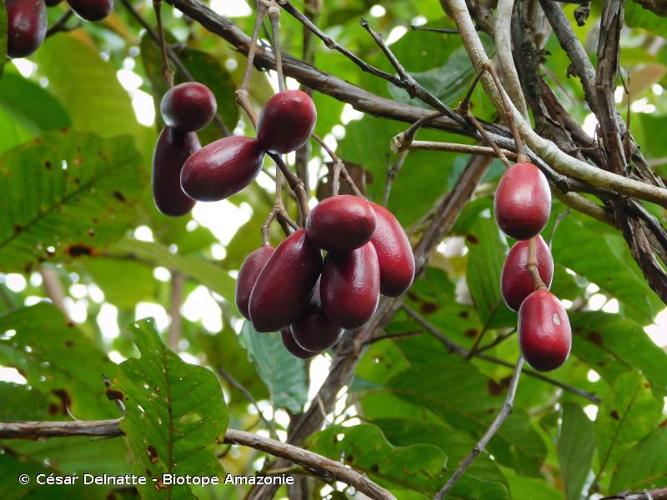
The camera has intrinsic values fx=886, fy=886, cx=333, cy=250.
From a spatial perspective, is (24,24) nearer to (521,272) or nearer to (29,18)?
(29,18)

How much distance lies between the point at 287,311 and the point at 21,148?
0.87 m

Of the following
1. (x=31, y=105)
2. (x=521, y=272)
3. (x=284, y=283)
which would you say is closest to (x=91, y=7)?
(x=284, y=283)

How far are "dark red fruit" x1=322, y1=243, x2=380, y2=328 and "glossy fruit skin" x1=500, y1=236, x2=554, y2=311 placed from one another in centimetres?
15

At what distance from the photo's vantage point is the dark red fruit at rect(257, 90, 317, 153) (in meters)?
0.84

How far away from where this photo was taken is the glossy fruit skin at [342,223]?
77 cm

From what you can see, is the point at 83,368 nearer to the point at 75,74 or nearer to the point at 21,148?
the point at 21,148

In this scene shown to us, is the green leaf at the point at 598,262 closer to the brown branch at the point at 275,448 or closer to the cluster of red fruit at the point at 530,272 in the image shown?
the cluster of red fruit at the point at 530,272

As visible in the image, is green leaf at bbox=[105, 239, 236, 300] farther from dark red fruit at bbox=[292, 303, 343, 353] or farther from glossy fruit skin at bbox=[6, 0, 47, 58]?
dark red fruit at bbox=[292, 303, 343, 353]

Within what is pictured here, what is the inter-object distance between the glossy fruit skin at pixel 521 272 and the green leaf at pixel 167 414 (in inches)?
12.8

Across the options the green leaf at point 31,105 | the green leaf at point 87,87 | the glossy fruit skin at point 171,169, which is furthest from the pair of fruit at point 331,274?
the green leaf at point 87,87

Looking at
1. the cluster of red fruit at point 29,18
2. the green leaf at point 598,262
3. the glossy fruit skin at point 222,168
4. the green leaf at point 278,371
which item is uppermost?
the cluster of red fruit at point 29,18

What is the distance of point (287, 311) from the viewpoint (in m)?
0.83

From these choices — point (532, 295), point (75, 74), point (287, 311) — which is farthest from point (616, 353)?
Answer: point (75, 74)

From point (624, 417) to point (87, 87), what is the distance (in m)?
1.42
